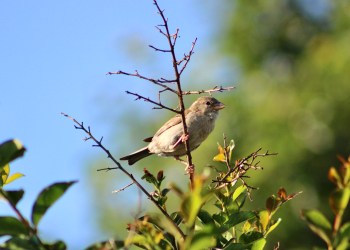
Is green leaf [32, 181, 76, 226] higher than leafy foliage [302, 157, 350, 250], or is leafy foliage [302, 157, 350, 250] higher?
green leaf [32, 181, 76, 226]

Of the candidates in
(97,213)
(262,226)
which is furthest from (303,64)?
(262,226)

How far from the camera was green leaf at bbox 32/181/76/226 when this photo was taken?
1.46 m

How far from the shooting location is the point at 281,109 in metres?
18.7

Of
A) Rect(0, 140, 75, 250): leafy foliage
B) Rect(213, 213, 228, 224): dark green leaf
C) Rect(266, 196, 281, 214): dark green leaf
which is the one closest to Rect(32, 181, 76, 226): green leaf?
Rect(0, 140, 75, 250): leafy foliage

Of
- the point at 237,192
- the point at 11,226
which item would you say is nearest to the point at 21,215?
the point at 11,226

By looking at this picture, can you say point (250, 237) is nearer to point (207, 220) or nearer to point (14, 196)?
point (207, 220)

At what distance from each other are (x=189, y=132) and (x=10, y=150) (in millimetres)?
4216

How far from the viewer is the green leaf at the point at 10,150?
1467 millimetres

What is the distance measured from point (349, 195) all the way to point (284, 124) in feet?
55.5

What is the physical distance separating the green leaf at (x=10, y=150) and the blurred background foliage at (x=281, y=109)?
1347 cm

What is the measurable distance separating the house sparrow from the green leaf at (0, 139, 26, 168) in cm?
396

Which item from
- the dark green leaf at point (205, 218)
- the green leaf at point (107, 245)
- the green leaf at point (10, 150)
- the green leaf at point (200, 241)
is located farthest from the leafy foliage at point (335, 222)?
the dark green leaf at point (205, 218)

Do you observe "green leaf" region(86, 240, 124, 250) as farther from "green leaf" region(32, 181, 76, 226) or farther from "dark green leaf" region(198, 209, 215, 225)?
"dark green leaf" region(198, 209, 215, 225)

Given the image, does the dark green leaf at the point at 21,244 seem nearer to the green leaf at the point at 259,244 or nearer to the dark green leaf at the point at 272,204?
the green leaf at the point at 259,244
